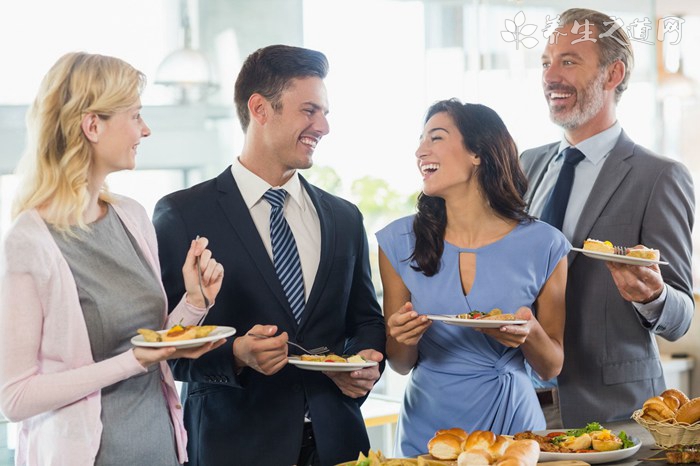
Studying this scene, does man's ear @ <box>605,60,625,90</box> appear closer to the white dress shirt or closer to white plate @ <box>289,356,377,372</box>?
the white dress shirt

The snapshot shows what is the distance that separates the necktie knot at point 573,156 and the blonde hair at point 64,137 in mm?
1569

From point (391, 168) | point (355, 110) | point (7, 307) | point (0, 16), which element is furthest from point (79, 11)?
point (7, 307)

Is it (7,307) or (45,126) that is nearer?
(7,307)

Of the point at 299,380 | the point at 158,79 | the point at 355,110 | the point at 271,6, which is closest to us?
the point at 299,380

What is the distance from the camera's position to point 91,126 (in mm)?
2289

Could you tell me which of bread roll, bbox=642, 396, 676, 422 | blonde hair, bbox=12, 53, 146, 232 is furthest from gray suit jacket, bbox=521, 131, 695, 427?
blonde hair, bbox=12, 53, 146, 232

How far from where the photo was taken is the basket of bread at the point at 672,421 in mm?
2293

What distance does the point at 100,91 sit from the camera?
2.28 meters

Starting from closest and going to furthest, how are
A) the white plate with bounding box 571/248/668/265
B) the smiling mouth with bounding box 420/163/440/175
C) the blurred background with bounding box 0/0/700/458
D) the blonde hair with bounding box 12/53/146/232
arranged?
1. the blonde hair with bounding box 12/53/146/232
2. the white plate with bounding box 571/248/668/265
3. the smiling mouth with bounding box 420/163/440/175
4. the blurred background with bounding box 0/0/700/458

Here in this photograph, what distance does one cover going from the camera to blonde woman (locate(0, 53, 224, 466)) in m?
2.14

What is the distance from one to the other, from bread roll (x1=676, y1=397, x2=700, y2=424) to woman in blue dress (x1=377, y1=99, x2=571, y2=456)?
0.47 metres

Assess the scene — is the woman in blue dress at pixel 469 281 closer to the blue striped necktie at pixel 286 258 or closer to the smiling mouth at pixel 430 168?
the smiling mouth at pixel 430 168

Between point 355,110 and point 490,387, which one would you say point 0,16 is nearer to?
point 355,110

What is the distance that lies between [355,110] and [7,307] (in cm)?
335
